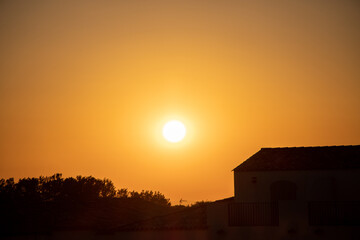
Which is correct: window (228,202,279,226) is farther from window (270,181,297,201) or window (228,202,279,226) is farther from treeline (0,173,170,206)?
treeline (0,173,170,206)

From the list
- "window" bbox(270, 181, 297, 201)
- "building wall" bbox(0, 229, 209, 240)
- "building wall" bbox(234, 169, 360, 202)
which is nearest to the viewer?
"building wall" bbox(0, 229, 209, 240)

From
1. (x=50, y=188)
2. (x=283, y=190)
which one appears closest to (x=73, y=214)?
(x=283, y=190)

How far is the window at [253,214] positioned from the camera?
38.6 m

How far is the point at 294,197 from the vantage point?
48.2m

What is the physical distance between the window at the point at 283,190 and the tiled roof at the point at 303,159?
4.06ft

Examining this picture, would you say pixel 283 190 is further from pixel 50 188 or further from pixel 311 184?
pixel 50 188

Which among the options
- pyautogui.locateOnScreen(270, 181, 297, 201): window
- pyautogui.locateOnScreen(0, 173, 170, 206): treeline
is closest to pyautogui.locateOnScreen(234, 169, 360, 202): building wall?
pyautogui.locateOnScreen(270, 181, 297, 201): window

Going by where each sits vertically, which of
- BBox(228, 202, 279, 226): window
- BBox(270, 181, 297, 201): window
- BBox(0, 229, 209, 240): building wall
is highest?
BBox(270, 181, 297, 201): window

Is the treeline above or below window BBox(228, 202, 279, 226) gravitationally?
above

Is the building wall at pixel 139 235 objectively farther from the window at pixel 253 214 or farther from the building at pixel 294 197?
the window at pixel 253 214

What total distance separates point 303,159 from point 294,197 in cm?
348

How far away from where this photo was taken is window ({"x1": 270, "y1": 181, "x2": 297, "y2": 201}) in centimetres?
4825

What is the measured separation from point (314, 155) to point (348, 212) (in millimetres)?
11959

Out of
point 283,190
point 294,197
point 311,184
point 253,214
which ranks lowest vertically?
point 253,214
